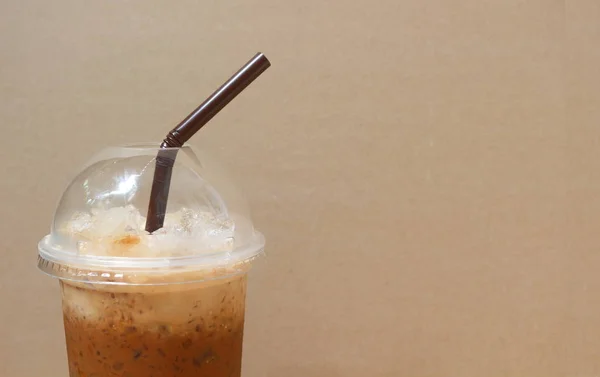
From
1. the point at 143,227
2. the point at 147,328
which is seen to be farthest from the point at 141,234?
the point at 147,328

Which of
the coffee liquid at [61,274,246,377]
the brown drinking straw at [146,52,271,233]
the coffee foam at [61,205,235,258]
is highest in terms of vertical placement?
the brown drinking straw at [146,52,271,233]

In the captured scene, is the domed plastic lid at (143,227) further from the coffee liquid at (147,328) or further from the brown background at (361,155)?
A: the brown background at (361,155)

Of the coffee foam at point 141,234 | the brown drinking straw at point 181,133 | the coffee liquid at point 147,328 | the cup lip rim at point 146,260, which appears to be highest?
the brown drinking straw at point 181,133

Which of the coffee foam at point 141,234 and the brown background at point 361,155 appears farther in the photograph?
the brown background at point 361,155

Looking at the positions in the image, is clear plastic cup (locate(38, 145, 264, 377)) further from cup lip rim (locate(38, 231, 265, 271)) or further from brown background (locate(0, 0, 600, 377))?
brown background (locate(0, 0, 600, 377))

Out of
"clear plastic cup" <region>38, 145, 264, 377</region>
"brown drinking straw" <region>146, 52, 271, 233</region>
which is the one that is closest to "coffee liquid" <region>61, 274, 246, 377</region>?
"clear plastic cup" <region>38, 145, 264, 377</region>

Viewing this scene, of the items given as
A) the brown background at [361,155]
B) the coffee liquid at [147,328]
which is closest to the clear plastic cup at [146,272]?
the coffee liquid at [147,328]

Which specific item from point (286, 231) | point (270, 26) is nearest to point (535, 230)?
Answer: point (286, 231)
